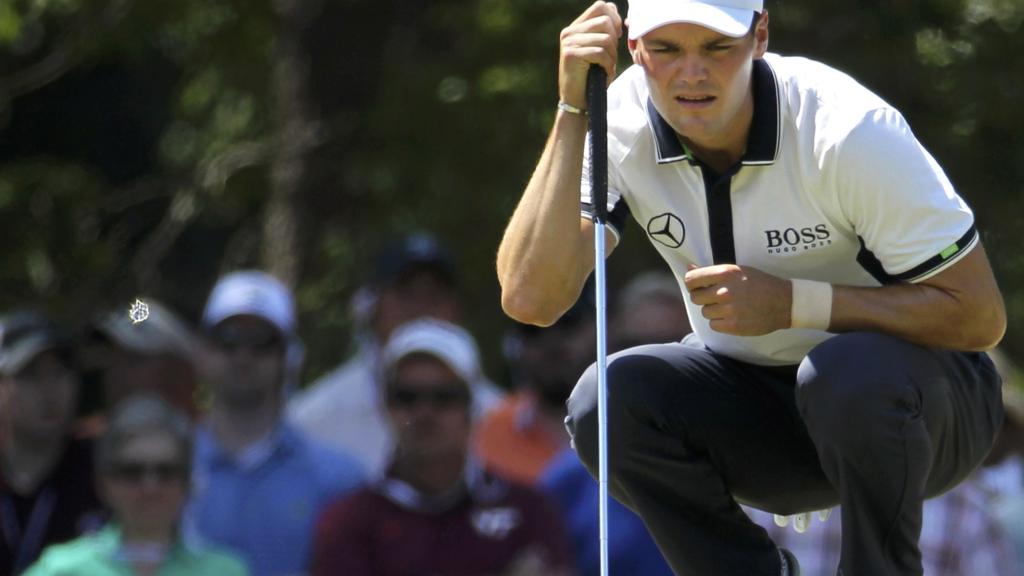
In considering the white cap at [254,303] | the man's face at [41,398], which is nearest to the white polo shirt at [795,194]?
the white cap at [254,303]

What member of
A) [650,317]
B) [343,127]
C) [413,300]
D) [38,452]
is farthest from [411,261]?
[343,127]

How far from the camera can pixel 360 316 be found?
8203 mm

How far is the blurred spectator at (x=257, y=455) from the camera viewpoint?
705 cm

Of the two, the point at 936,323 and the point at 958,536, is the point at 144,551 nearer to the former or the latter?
the point at 958,536

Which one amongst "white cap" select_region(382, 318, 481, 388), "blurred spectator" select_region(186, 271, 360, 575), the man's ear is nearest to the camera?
the man's ear

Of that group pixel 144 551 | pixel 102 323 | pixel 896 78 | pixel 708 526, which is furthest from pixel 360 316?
pixel 708 526

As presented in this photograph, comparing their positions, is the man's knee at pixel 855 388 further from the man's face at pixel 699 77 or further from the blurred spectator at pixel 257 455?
the blurred spectator at pixel 257 455

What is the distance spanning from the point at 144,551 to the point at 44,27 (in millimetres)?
3449

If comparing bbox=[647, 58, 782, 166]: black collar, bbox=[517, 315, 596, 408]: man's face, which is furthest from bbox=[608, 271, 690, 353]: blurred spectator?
bbox=[647, 58, 782, 166]: black collar

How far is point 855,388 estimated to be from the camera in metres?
4.02

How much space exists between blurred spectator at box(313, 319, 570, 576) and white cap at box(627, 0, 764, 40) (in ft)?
9.60

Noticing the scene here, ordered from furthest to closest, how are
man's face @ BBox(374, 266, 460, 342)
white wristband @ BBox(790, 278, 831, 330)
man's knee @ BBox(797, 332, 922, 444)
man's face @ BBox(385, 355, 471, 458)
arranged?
man's face @ BBox(374, 266, 460, 342) → man's face @ BBox(385, 355, 471, 458) → white wristband @ BBox(790, 278, 831, 330) → man's knee @ BBox(797, 332, 922, 444)

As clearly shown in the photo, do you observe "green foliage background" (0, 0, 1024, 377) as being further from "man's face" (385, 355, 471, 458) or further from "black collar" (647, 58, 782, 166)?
"black collar" (647, 58, 782, 166)

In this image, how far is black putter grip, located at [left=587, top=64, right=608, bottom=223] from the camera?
4.17 m
